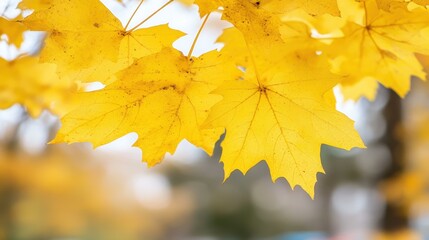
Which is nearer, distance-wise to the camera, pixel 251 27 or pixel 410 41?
pixel 251 27

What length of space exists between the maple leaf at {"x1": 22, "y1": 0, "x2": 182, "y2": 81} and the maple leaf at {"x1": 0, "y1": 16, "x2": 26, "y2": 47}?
21cm

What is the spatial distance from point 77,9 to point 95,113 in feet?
0.61

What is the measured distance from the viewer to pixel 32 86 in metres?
1.60

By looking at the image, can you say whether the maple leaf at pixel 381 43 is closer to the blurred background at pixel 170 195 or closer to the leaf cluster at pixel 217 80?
the leaf cluster at pixel 217 80

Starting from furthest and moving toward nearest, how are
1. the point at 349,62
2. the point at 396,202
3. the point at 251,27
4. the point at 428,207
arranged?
the point at 428,207
the point at 396,202
the point at 349,62
the point at 251,27

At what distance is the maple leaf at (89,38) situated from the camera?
840 mm

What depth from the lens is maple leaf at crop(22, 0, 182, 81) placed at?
2.75 feet

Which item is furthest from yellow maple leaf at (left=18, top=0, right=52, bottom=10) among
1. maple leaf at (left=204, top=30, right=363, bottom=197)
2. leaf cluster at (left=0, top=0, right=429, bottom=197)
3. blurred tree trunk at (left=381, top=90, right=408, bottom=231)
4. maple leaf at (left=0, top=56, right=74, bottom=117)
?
blurred tree trunk at (left=381, top=90, right=408, bottom=231)

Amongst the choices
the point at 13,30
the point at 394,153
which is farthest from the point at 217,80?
the point at 394,153

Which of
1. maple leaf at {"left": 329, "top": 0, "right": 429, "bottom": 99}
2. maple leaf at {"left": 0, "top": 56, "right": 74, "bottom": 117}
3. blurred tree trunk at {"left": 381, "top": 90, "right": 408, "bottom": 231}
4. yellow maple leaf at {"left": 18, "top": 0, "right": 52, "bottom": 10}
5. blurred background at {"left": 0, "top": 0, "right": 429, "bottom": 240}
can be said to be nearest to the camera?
yellow maple leaf at {"left": 18, "top": 0, "right": 52, "bottom": 10}

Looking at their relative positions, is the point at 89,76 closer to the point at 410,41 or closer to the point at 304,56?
the point at 304,56

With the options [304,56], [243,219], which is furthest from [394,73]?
[243,219]

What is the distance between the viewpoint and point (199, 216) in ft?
48.7

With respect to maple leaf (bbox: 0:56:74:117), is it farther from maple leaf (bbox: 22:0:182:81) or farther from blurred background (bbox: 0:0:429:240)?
blurred background (bbox: 0:0:429:240)
